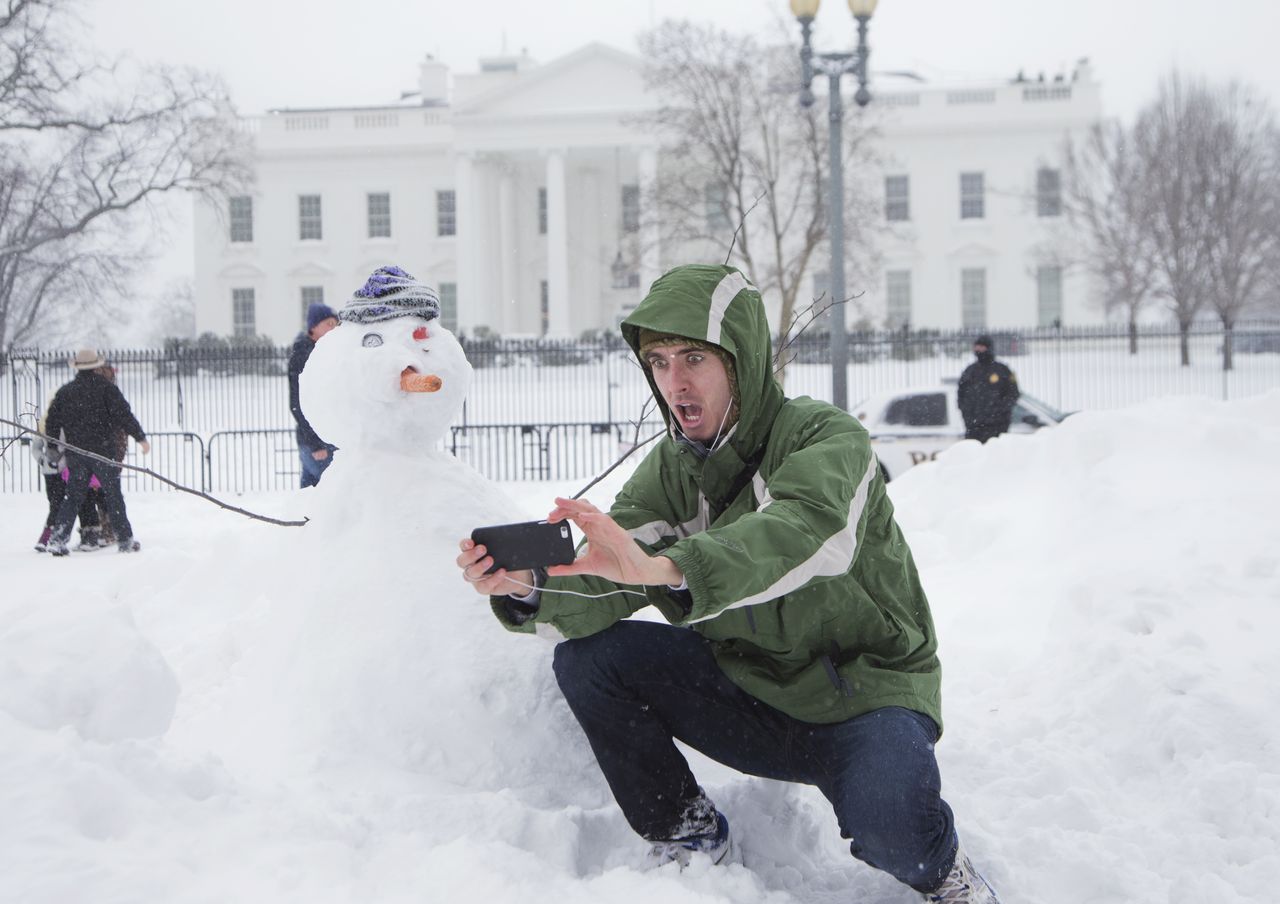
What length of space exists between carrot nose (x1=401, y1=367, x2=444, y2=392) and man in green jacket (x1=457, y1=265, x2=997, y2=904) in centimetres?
92

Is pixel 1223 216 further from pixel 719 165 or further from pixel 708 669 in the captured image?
pixel 708 669

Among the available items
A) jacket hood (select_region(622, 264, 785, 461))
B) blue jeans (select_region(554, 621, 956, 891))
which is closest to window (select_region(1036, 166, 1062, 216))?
jacket hood (select_region(622, 264, 785, 461))

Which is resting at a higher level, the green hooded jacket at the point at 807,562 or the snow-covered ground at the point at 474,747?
the green hooded jacket at the point at 807,562

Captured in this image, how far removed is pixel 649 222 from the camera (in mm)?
25984

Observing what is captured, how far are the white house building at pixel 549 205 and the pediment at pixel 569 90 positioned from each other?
54 millimetres

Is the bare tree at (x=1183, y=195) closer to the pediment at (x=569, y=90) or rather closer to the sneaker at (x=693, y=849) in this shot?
the pediment at (x=569, y=90)

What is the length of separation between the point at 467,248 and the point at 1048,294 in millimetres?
22146

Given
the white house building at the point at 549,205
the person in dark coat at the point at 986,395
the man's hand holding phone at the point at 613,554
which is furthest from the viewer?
the white house building at the point at 549,205

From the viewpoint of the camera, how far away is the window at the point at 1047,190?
129 ft

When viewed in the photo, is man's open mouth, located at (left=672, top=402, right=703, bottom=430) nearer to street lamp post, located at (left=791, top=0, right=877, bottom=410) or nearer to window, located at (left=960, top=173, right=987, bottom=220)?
street lamp post, located at (left=791, top=0, right=877, bottom=410)

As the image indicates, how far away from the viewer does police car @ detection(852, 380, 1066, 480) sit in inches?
457

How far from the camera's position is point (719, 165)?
84.8 ft

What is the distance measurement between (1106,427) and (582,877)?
490 cm

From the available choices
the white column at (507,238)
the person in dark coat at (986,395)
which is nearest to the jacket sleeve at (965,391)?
the person in dark coat at (986,395)
